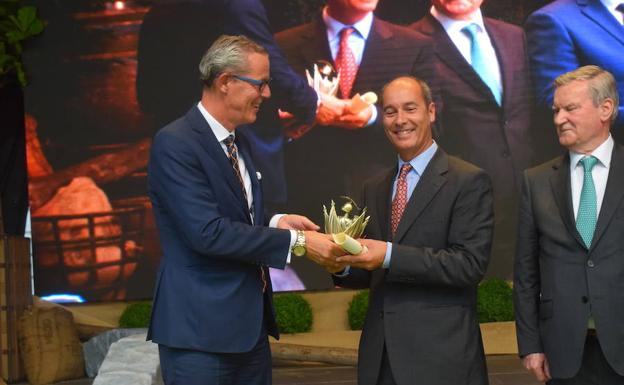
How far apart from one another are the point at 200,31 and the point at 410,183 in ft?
14.4

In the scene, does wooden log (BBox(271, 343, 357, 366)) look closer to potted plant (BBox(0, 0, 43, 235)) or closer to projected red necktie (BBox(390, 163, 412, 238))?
potted plant (BBox(0, 0, 43, 235))

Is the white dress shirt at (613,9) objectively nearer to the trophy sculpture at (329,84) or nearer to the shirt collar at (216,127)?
the trophy sculpture at (329,84)

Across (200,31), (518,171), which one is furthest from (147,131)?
(518,171)

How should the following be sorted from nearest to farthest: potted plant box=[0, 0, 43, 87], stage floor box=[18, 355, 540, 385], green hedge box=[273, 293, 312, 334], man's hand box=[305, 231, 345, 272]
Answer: man's hand box=[305, 231, 345, 272]
stage floor box=[18, 355, 540, 385]
potted plant box=[0, 0, 43, 87]
green hedge box=[273, 293, 312, 334]

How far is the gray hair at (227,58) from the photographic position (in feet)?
9.91

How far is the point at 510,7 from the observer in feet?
24.3

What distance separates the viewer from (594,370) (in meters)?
3.04

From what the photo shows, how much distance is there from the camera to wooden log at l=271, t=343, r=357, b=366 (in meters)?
6.54

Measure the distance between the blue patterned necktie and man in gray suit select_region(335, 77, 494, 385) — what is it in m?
4.38

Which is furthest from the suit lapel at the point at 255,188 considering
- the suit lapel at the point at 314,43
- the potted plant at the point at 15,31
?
the potted plant at the point at 15,31

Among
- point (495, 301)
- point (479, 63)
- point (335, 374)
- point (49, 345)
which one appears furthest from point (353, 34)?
point (49, 345)

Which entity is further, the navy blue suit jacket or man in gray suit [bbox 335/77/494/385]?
the navy blue suit jacket

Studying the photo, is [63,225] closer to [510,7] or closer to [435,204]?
[510,7]

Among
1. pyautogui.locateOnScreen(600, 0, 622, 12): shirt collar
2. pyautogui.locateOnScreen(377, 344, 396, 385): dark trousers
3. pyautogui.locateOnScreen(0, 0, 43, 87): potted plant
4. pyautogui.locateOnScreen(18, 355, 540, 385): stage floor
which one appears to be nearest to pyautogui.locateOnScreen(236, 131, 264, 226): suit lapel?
pyautogui.locateOnScreen(377, 344, 396, 385): dark trousers
